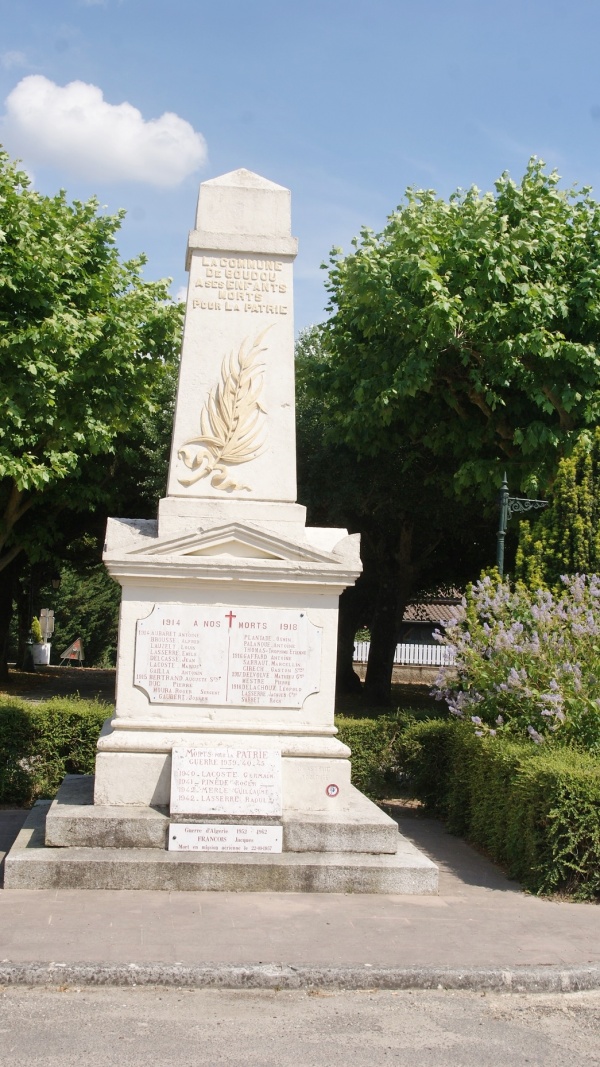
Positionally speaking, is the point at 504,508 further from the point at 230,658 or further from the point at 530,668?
the point at 230,658

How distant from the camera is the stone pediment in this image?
26.6 ft

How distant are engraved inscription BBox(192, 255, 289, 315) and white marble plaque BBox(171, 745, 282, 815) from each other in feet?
12.1

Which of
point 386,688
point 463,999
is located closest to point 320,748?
point 463,999

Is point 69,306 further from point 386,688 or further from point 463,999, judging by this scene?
point 463,999

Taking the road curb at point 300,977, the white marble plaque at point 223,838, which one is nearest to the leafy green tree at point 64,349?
the white marble plaque at point 223,838

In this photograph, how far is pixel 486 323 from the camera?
1617cm

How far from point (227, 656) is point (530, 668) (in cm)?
289

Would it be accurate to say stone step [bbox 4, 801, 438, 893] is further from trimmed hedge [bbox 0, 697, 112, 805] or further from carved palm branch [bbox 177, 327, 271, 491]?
trimmed hedge [bbox 0, 697, 112, 805]

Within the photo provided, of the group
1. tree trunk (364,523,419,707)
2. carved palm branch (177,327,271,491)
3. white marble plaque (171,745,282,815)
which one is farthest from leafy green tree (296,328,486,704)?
white marble plaque (171,745,282,815)

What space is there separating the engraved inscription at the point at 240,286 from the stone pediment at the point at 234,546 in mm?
1962

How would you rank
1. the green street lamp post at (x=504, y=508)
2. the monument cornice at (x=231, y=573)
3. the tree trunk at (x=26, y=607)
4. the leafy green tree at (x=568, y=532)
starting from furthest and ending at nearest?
the tree trunk at (x=26, y=607) → the green street lamp post at (x=504, y=508) → the leafy green tree at (x=568, y=532) → the monument cornice at (x=231, y=573)

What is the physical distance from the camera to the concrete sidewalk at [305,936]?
18.6 feet

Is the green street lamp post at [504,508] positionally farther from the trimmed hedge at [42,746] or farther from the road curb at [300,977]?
the road curb at [300,977]

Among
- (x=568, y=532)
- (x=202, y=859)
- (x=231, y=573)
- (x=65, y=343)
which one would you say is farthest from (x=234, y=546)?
(x=65, y=343)
